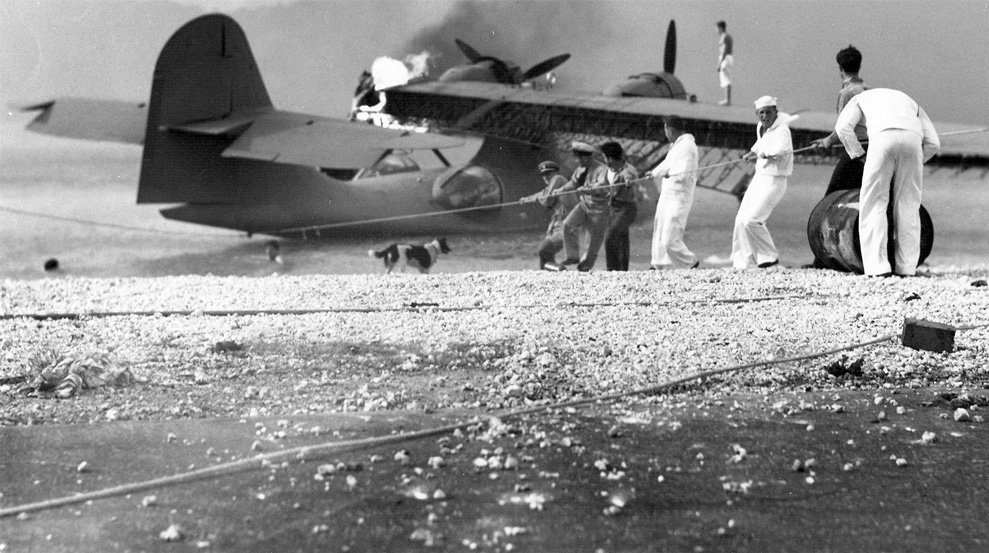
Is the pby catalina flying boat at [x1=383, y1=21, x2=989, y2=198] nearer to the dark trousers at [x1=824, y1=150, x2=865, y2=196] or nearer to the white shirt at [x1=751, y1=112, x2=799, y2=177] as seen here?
the white shirt at [x1=751, y1=112, x2=799, y2=177]

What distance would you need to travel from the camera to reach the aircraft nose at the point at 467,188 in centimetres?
1788

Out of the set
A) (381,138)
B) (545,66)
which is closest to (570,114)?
(545,66)

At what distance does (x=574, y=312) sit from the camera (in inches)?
289

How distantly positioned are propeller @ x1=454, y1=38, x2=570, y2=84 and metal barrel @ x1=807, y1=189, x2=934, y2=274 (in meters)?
10.0

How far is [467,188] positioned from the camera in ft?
59.5

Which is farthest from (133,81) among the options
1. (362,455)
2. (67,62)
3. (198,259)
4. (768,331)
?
(362,455)

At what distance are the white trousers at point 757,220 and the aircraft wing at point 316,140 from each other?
3.26 metres

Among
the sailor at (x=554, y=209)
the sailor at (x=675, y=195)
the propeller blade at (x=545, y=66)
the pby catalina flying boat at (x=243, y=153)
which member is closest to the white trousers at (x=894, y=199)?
the sailor at (x=675, y=195)

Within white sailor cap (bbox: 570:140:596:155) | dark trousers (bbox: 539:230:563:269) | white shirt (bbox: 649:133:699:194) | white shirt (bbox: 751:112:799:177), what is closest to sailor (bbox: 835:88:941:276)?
white shirt (bbox: 751:112:799:177)

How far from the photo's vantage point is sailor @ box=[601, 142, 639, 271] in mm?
10805

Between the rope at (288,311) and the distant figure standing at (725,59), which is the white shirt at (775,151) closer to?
the rope at (288,311)

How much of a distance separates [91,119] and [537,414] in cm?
A: 1333

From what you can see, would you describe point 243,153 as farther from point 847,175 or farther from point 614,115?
point 847,175

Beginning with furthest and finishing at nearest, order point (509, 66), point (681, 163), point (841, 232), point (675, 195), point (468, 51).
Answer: point (509, 66)
point (468, 51)
point (675, 195)
point (681, 163)
point (841, 232)
